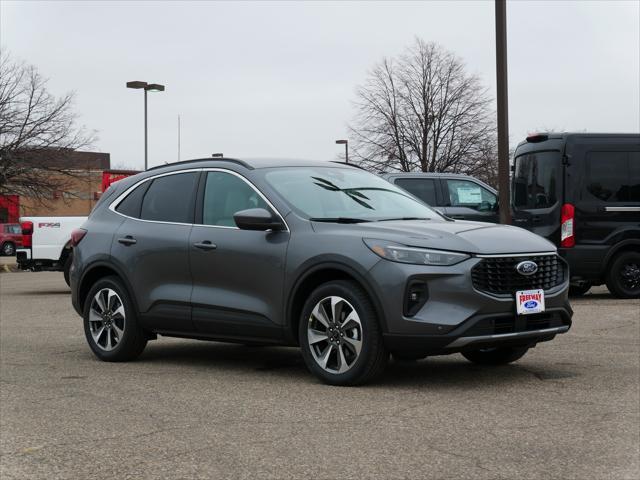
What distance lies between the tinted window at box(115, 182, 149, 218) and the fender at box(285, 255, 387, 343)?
6.99 feet

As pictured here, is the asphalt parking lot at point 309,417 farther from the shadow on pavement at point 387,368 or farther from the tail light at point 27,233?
the tail light at point 27,233

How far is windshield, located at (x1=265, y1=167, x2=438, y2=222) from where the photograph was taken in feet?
25.3

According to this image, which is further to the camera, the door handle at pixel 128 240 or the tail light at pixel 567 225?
the tail light at pixel 567 225

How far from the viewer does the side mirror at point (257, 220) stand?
746cm

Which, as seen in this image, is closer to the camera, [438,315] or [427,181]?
[438,315]

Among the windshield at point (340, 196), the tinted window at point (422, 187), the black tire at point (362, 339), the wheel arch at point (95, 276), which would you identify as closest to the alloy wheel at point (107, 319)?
the wheel arch at point (95, 276)

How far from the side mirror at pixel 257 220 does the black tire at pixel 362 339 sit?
62cm

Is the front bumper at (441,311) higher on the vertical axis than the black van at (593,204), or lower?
lower

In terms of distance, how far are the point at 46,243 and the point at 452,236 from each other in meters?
14.8

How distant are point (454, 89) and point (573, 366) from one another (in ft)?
152

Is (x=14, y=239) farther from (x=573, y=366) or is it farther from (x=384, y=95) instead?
(x=573, y=366)

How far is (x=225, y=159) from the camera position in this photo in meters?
8.33

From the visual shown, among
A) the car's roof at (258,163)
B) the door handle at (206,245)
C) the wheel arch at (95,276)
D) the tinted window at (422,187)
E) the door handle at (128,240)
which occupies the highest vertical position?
the tinted window at (422,187)

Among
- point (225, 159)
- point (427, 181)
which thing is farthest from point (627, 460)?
point (427, 181)
